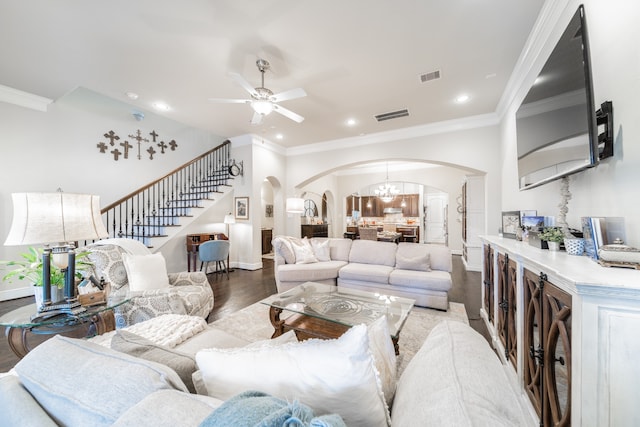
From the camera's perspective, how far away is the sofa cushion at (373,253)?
12.8 feet

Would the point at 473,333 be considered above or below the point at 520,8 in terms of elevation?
below

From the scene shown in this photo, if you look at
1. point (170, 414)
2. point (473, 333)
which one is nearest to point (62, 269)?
point (170, 414)

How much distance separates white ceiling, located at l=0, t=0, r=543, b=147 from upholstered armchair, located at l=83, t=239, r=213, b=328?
2.15m

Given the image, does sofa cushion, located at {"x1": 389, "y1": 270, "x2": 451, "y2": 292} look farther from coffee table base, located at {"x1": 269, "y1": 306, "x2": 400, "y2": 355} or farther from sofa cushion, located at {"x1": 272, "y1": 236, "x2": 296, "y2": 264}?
sofa cushion, located at {"x1": 272, "y1": 236, "x2": 296, "y2": 264}

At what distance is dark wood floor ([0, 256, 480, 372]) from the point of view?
9.53 feet

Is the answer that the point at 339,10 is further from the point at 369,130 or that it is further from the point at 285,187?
the point at 285,187

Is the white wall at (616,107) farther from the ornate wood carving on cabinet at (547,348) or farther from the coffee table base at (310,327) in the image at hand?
the coffee table base at (310,327)

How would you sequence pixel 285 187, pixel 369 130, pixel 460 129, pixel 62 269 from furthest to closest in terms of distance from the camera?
1. pixel 285 187
2. pixel 369 130
3. pixel 460 129
4. pixel 62 269

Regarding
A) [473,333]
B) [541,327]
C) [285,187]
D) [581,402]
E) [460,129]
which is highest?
[460,129]

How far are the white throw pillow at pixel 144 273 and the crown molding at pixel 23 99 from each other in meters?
3.31

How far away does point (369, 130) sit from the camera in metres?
5.25

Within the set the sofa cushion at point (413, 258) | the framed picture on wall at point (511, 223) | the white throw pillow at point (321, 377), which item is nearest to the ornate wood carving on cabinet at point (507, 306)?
the framed picture on wall at point (511, 223)

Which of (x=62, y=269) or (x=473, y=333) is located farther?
(x=62, y=269)

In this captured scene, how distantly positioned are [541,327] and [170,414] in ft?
5.49
